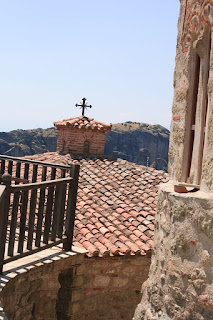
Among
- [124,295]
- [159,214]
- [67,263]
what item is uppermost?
[159,214]

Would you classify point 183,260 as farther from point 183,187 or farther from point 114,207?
point 114,207

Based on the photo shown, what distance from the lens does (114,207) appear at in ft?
33.3

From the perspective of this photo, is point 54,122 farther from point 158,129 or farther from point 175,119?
point 158,129

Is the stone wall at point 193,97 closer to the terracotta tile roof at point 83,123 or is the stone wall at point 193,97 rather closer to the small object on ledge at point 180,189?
the small object on ledge at point 180,189

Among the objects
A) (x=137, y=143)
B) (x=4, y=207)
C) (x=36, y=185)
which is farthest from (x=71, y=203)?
(x=137, y=143)

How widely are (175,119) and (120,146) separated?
2393 inches

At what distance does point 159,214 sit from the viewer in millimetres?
4715

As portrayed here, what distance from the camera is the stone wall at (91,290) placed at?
25.1 feet

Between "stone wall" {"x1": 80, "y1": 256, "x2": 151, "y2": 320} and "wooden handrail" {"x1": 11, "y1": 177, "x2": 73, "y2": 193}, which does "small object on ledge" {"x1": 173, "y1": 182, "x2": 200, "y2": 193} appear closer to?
"wooden handrail" {"x1": 11, "y1": 177, "x2": 73, "y2": 193}

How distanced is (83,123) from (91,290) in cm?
737

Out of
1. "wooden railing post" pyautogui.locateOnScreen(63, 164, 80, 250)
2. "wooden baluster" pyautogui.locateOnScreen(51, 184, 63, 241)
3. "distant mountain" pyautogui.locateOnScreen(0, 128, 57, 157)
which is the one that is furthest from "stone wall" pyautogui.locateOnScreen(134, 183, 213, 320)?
"distant mountain" pyautogui.locateOnScreen(0, 128, 57, 157)

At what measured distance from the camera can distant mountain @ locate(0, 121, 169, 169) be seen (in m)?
59.6

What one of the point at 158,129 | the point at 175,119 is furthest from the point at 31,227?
the point at 158,129

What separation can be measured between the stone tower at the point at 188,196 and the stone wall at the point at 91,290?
272 centimetres
